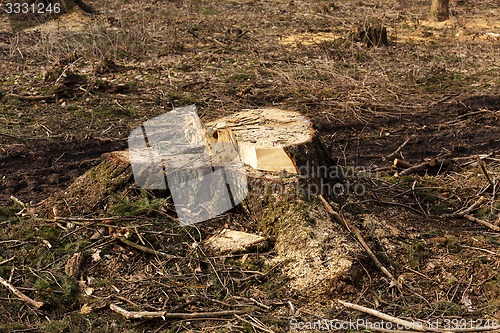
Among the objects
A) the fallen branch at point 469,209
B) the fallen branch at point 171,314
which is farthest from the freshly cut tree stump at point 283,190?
the fallen branch at point 469,209

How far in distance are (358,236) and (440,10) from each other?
7952 millimetres

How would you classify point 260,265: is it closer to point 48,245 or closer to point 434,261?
point 434,261

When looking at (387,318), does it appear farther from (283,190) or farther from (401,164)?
(401,164)

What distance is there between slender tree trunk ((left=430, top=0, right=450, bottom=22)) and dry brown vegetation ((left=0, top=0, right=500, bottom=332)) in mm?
221

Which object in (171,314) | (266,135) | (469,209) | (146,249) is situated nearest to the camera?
(171,314)

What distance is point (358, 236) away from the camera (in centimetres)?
423

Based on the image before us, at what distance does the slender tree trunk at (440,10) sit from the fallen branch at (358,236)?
25.3 feet

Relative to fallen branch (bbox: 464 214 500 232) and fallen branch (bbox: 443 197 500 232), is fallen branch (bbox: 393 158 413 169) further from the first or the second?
fallen branch (bbox: 464 214 500 232)

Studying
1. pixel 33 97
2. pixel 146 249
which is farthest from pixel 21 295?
pixel 33 97

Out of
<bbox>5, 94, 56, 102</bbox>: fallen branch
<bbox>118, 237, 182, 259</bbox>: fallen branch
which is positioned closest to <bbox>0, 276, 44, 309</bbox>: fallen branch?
<bbox>118, 237, 182, 259</bbox>: fallen branch

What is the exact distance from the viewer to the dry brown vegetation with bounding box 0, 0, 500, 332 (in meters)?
4.02

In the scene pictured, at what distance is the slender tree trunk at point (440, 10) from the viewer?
11211 millimetres

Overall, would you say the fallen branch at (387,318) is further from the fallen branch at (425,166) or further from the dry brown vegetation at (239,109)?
the fallen branch at (425,166)

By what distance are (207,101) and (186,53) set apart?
6.67 ft
